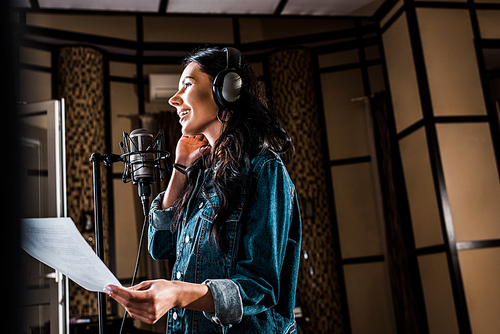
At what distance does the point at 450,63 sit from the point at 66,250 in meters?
4.00

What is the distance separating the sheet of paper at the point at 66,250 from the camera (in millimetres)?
658

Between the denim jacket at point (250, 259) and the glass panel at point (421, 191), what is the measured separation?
312 centimetres

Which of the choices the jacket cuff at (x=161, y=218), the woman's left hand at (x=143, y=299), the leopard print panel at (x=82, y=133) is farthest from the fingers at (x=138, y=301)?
the leopard print panel at (x=82, y=133)

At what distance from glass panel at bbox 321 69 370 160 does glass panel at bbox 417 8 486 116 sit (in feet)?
4.55

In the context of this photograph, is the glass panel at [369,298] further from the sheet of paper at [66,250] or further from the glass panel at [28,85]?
the glass panel at [28,85]

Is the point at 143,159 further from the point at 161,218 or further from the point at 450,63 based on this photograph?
the point at 450,63

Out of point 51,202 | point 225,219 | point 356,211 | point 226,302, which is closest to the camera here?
point 226,302

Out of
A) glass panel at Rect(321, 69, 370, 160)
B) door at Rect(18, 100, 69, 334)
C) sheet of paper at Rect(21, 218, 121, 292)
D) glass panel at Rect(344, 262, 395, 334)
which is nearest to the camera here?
sheet of paper at Rect(21, 218, 121, 292)

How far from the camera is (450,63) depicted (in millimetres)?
3953

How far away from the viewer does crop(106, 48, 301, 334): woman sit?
0.88m

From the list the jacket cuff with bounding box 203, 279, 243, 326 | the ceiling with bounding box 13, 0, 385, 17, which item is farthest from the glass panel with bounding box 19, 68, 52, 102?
the ceiling with bounding box 13, 0, 385, 17

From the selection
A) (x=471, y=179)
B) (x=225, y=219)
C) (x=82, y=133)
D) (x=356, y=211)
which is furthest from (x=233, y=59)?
(x=356, y=211)

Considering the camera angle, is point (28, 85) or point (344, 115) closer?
point (28, 85)

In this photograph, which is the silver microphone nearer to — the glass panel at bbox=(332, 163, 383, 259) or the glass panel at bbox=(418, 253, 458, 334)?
the glass panel at bbox=(418, 253, 458, 334)
